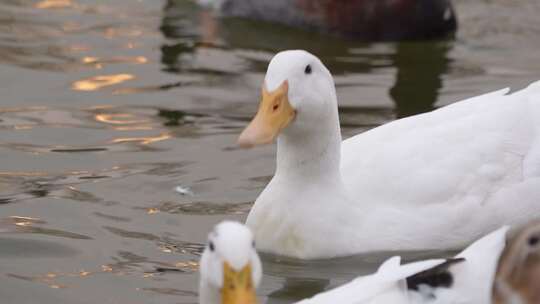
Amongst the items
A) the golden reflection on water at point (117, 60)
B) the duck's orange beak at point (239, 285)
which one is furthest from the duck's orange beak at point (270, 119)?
the golden reflection on water at point (117, 60)

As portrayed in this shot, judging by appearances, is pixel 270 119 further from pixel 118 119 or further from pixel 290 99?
pixel 118 119

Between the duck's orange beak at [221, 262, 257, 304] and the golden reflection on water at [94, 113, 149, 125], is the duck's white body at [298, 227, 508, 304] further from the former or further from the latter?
the golden reflection on water at [94, 113, 149, 125]

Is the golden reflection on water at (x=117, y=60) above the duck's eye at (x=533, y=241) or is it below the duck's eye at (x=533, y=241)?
below

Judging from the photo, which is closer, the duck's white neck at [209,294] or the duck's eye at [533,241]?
the duck's eye at [533,241]

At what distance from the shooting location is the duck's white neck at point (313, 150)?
759cm

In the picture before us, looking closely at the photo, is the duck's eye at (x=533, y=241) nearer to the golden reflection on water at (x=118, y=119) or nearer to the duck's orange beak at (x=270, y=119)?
the duck's orange beak at (x=270, y=119)

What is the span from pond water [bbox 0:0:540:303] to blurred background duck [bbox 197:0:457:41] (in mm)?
123

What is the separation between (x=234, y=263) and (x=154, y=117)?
4.52 metres

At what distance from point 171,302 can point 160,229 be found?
0.98 metres

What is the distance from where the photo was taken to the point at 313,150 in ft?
25.1

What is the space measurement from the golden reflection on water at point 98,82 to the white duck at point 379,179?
3115mm

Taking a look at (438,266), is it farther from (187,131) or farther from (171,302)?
(187,131)

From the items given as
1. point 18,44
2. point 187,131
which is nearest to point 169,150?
point 187,131

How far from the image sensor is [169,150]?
30.9ft
